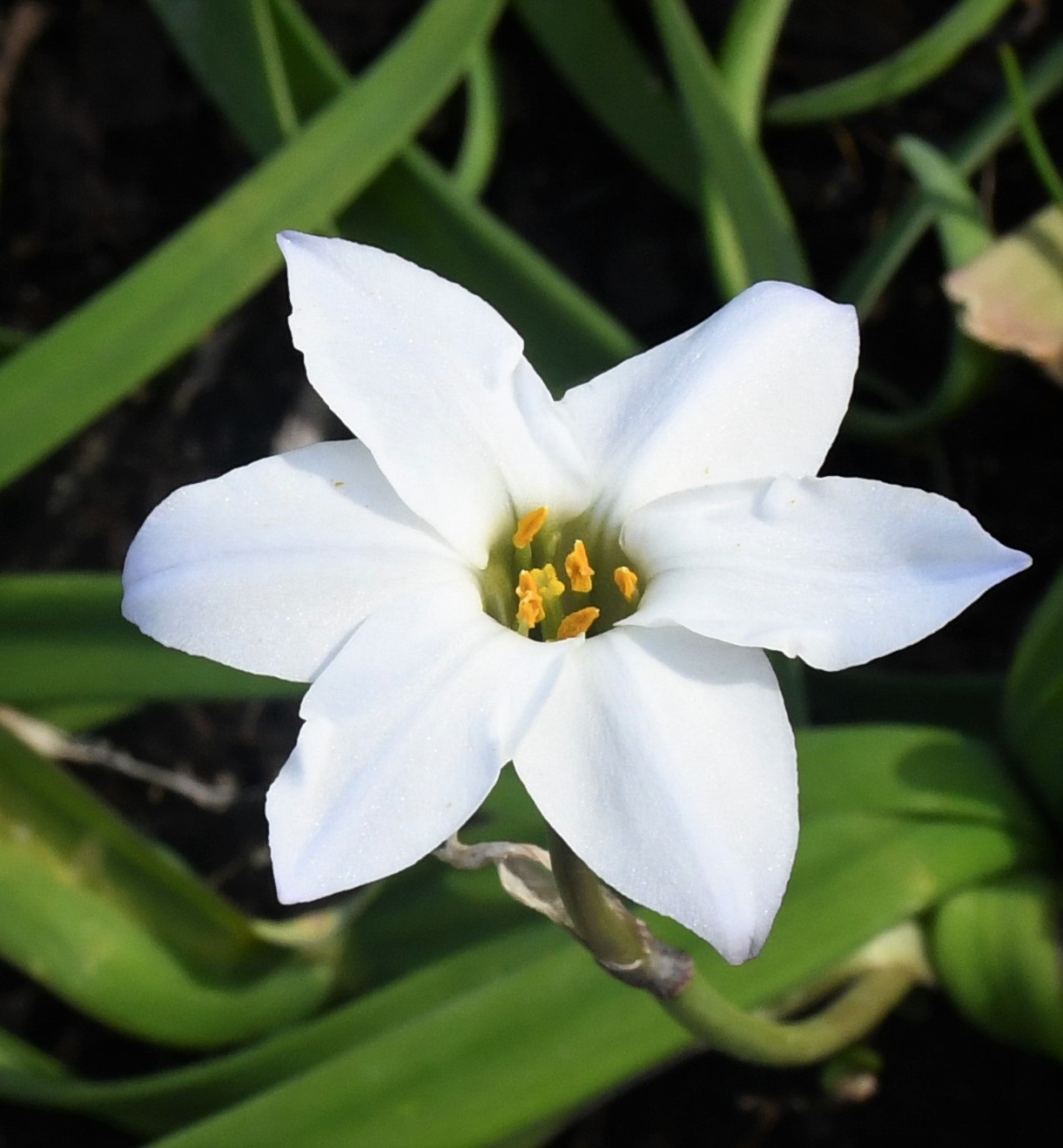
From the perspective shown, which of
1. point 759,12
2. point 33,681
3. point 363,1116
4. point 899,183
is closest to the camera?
point 363,1116

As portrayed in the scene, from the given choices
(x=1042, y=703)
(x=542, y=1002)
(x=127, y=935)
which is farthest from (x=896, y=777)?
(x=127, y=935)

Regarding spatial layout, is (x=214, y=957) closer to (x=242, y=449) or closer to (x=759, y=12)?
(x=242, y=449)

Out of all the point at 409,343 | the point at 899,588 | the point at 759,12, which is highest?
the point at 409,343

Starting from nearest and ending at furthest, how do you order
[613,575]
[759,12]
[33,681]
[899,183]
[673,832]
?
[673,832]
[613,575]
[33,681]
[759,12]
[899,183]

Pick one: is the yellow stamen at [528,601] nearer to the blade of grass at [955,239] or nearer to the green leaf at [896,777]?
the green leaf at [896,777]

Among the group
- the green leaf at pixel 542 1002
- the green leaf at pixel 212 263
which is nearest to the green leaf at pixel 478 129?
the green leaf at pixel 212 263

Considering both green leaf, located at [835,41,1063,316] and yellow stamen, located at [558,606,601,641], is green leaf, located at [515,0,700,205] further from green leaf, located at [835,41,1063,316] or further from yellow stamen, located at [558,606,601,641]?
yellow stamen, located at [558,606,601,641]

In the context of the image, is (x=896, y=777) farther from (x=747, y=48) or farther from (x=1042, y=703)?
(x=747, y=48)

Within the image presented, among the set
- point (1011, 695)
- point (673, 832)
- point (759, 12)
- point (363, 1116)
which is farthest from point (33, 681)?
point (759, 12)
